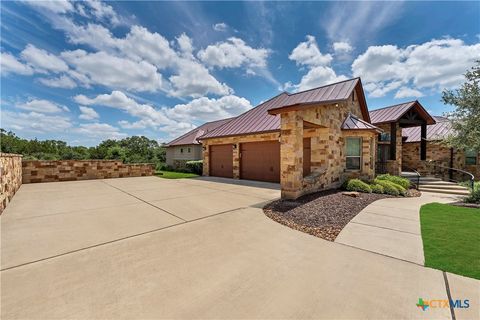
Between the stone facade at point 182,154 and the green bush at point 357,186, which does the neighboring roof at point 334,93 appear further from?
the stone facade at point 182,154

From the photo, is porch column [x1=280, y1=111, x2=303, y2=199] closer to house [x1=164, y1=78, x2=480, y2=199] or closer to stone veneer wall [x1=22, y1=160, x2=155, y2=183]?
house [x1=164, y1=78, x2=480, y2=199]

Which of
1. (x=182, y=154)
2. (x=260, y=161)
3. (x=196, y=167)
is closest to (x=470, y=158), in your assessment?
(x=260, y=161)

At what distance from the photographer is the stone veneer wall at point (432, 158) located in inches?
525

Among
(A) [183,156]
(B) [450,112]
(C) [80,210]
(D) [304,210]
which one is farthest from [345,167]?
(A) [183,156]

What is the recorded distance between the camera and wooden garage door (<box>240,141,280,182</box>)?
472 inches

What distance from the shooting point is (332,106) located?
31.2ft

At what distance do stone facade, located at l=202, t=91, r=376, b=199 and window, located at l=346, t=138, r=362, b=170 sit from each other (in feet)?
0.65

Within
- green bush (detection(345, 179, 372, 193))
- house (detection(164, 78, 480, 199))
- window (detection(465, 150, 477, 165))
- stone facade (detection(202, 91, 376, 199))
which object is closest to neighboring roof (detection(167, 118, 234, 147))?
house (detection(164, 78, 480, 199))

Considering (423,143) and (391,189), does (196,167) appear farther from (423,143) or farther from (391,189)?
(423,143)

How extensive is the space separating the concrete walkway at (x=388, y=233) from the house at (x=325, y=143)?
7.75ft

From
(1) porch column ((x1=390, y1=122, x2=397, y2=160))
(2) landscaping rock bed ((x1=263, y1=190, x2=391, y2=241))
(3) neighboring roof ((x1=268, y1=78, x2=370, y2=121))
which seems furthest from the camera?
(1) porch column ((x1=390, y1=122, x2=397, y2=160))

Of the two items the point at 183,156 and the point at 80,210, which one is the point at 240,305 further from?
the point at 183,156

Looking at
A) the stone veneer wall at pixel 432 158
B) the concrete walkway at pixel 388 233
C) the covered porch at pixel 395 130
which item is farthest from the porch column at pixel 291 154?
the stone veneer wall at pixel 432 158

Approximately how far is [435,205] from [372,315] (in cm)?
734
